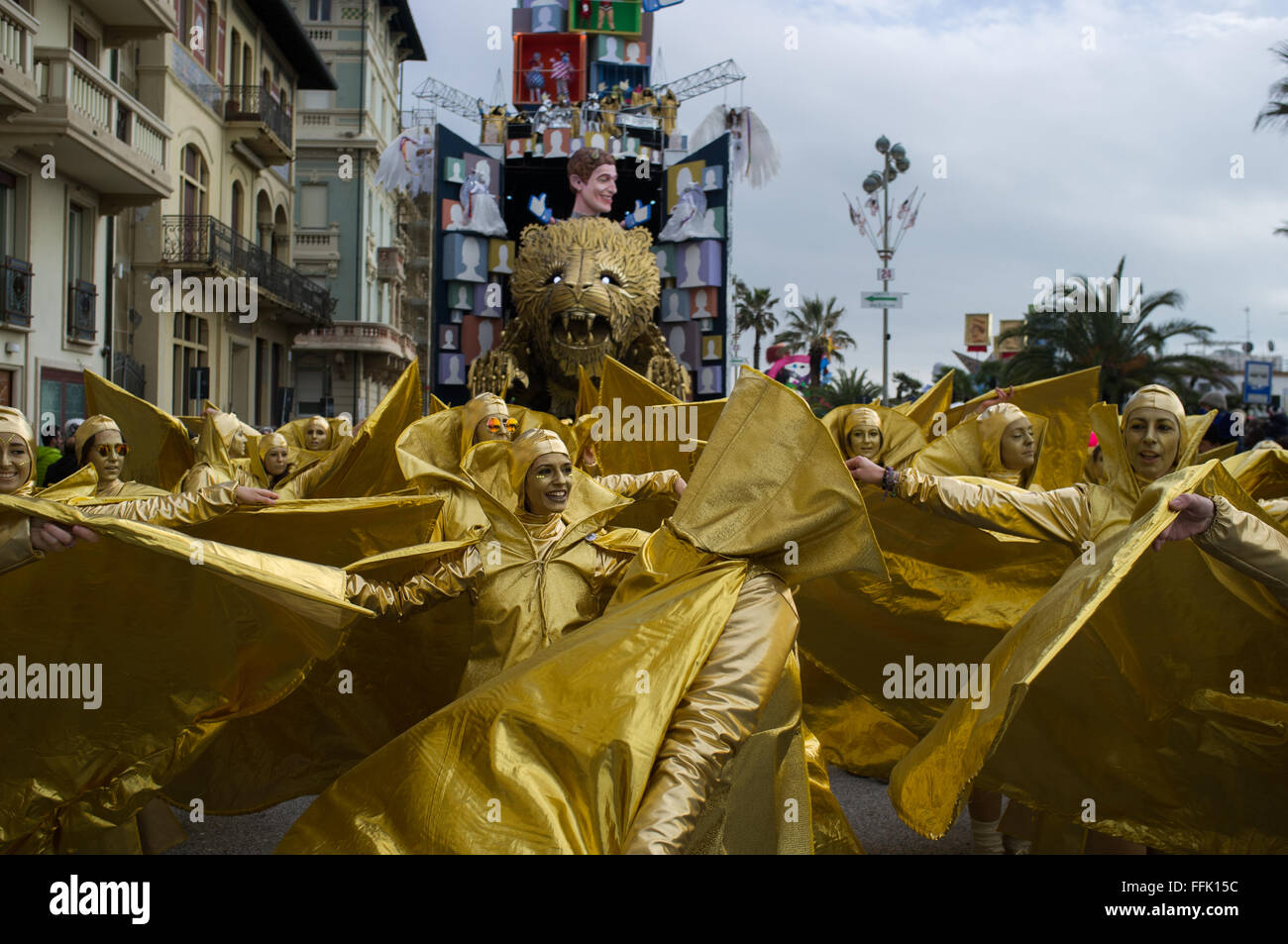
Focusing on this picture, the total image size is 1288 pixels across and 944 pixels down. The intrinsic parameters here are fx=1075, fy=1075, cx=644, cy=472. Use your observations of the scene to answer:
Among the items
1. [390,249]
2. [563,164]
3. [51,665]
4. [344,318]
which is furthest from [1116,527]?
[390,249]

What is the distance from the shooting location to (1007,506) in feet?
13.5

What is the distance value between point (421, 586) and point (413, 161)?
11.9 meters

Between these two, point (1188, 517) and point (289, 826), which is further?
point (289, 826)

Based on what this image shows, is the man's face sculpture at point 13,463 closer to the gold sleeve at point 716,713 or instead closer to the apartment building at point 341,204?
the gold sleeve at point 716,713

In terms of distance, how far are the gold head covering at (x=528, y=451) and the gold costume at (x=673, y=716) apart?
86 centimetres

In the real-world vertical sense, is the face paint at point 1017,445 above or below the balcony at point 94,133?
below

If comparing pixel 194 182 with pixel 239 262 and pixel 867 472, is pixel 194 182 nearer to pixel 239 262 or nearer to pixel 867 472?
pixel 239 262

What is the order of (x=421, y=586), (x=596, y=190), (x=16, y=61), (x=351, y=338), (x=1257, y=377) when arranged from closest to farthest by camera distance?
(x=421, y=586), (x=596, y=190), (x=16, y=61), (x=1257, y=377), (x=351, y=338)

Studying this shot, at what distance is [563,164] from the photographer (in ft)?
47.0

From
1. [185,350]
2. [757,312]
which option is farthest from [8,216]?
[757,312]

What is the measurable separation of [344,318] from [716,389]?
95.3ft

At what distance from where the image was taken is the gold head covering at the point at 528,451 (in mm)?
3975

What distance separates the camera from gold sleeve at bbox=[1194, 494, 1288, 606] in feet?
10.2

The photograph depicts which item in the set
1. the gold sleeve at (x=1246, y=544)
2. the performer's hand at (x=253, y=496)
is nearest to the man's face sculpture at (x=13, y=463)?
the performer's hand at (x=253, y=496)
